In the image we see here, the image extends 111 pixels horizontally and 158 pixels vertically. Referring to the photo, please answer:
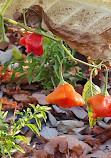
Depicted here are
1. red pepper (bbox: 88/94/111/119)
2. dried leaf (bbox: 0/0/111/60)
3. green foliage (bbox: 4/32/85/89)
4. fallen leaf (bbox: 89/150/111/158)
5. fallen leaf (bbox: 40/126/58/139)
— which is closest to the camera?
dried leaf (bbox: 0/0/111/60)

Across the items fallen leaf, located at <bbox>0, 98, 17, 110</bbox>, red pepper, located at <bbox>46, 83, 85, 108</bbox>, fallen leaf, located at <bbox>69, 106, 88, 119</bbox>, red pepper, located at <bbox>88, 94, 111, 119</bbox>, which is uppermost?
red pepper, located at <bbox>46, 83, 85, 108</bbox>

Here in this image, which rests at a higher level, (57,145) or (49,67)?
(49,67)

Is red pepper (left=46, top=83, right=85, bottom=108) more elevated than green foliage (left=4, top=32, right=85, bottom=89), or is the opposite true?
red pepper (left=46, top=83, right=85, bottom=108)

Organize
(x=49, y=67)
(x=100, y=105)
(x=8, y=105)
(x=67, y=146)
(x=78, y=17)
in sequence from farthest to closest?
(x=49, y=67) → (x=8, y=105) → (x=67, y=146) → (x=100, y=105) → (x=78, y=17)

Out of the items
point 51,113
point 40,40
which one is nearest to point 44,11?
point 40,40

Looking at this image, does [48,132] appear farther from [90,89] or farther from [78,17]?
[78,17]

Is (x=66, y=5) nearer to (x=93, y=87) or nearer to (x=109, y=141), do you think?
(x=93, y=87)

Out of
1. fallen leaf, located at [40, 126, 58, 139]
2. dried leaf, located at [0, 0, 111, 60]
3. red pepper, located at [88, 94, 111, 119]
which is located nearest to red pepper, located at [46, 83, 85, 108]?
red pepper, located at [88, 94, 111, 119]

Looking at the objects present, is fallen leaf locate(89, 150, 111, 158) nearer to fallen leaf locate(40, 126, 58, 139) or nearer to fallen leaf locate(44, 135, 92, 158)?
fallen leaf locate(44, 135, 92, 158)

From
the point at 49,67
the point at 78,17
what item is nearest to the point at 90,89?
the point at 78,17
